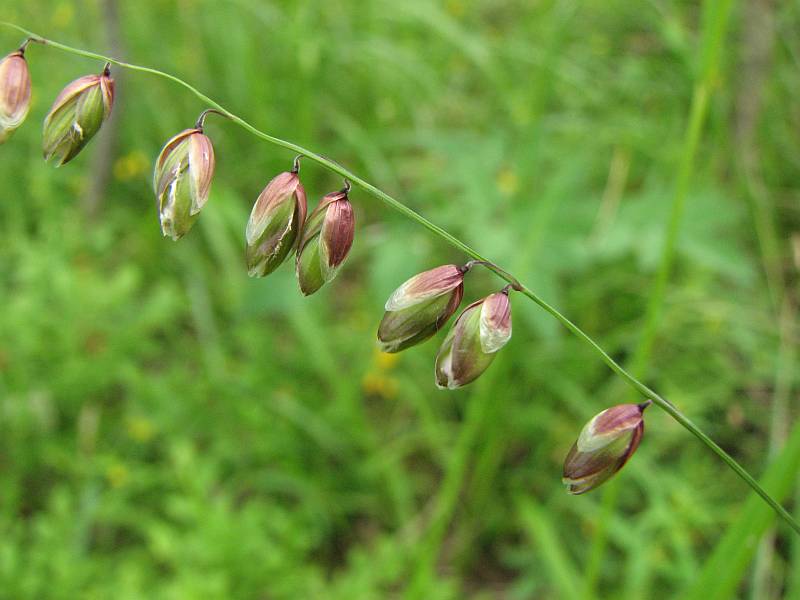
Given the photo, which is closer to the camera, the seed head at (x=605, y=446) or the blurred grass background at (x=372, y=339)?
the seed head at (x=605, y=446)

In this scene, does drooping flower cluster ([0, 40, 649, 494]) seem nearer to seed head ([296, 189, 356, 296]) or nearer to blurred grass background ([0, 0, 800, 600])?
seed head ([296, 189, 356, 296])

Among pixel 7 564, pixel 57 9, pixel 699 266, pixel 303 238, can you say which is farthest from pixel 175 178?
pixel 57 9

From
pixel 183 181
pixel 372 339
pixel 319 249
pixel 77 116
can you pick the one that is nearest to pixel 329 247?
pixel 319 249

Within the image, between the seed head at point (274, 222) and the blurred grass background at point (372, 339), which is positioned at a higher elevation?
the seed head at point (274, 222)

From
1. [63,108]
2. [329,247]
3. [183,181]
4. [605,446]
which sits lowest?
[605,446]

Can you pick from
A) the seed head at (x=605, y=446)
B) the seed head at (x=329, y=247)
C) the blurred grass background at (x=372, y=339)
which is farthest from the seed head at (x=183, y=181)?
the blurred grass background at (x=372, y=339)

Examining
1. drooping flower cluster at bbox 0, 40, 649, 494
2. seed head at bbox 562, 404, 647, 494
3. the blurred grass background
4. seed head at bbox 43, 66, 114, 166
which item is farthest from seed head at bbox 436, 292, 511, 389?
the blurred grass background

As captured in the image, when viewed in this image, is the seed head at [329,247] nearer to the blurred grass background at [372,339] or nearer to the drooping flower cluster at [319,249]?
the drooping flower cluster at [319,249]

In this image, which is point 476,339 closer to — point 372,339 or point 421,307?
point 421,307

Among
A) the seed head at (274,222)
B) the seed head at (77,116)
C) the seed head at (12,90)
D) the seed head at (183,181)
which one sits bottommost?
the seed head at (274,222)
